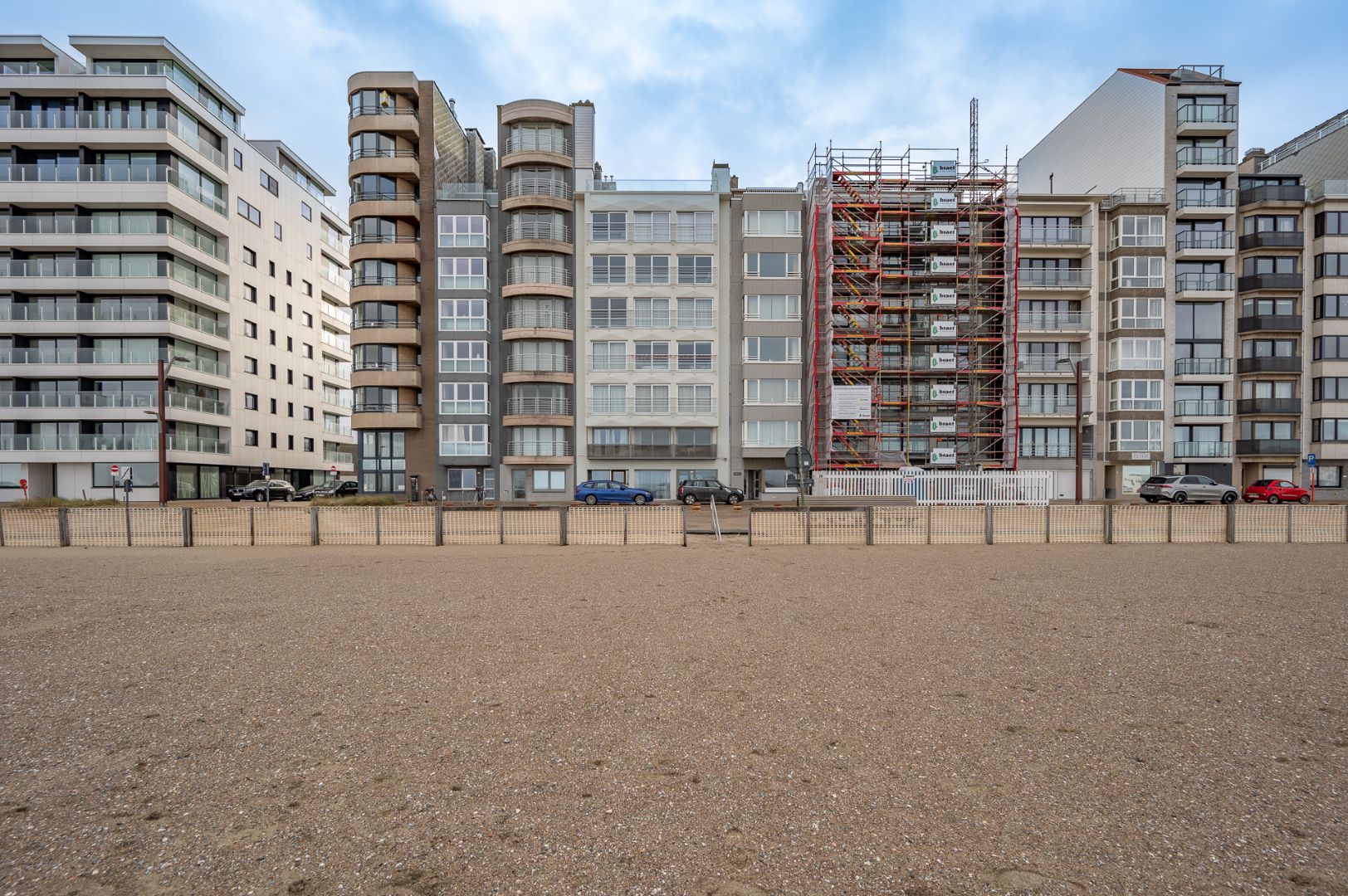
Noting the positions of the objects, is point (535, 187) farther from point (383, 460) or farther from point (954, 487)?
point (954, 487)

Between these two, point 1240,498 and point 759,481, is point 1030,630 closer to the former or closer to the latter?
point 759,481

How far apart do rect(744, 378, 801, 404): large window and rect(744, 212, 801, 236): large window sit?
10028 millimetres

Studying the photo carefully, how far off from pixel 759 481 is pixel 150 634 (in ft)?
123

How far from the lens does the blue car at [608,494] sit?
38.6 meters

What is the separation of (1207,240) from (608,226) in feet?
133

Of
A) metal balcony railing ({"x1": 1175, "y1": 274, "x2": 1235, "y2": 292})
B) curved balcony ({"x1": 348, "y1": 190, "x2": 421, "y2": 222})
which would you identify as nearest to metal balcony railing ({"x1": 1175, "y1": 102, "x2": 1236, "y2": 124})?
metal balcony railing ({"x1": 1175, "y1": 274, "x2": 1235, "y2": 292})

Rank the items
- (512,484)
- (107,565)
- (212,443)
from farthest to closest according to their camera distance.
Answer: (212,443) < (512,484) < (107,565)

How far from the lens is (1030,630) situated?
27.6 ft

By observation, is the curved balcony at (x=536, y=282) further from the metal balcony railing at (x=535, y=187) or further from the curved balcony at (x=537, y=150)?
the curved balcony at (x=537, y=150)

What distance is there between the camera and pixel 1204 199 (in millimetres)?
43719

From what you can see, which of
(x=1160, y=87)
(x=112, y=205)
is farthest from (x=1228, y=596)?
(x=112, y=205)

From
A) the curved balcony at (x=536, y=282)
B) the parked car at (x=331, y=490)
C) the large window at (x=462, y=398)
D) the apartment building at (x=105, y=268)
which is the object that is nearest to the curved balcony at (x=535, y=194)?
the curved balcony at (x=536, y=282)

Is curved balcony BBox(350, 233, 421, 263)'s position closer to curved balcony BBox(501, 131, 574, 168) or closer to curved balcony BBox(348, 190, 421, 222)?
curved balcony BBox(348, 190, 421, 222)

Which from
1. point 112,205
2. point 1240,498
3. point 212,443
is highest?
point 112,205
